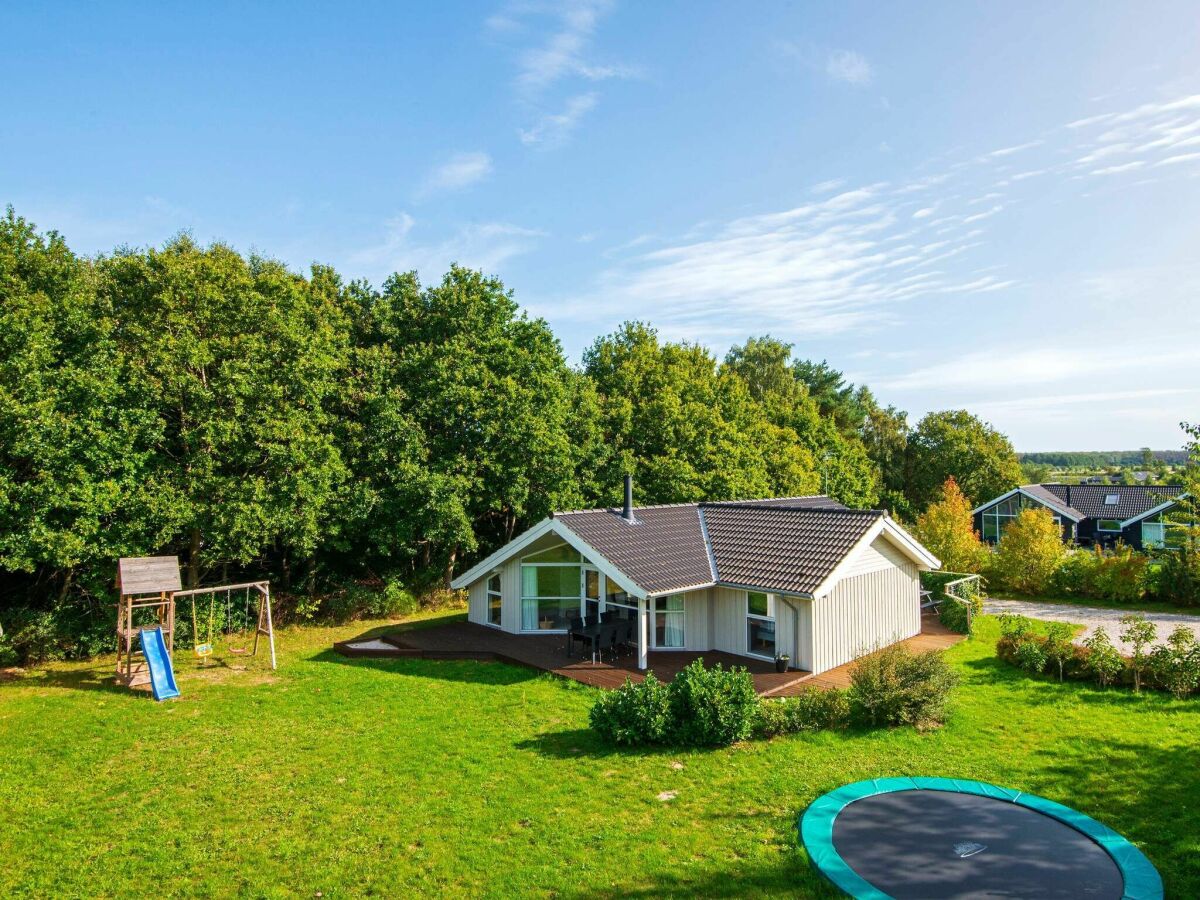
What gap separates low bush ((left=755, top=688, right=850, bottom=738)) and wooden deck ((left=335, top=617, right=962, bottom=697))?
3.95 feet

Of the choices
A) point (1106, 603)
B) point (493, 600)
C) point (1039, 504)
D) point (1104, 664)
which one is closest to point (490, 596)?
point (493, 600)

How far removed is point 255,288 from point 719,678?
60.1 ft

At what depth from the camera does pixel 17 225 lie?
18.6 m

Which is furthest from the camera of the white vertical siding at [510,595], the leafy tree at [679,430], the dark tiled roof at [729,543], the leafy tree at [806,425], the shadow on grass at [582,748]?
the leafy tree at [806,425]

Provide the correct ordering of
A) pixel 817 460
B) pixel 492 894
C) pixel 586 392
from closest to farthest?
pixel 492 894 < pixel 586 392 < pixel 817 460

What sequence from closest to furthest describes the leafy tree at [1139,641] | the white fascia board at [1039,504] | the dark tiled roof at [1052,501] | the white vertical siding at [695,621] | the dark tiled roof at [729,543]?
the leafy tree at [1139,641] < the dark tiled roof at [729,543] < the white vertical siding at [695,621] < the white fascia board at [1039,504] < the dark tiled roof at [1052,501]

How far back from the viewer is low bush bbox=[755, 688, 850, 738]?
11852 millimetres

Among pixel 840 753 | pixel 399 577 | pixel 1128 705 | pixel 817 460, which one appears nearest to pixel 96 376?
pixel 399 577

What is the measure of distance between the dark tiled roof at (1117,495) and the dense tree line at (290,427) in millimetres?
27843

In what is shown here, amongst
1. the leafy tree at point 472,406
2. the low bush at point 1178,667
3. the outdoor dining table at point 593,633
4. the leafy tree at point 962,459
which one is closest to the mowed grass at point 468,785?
the low bush at point 1178,667

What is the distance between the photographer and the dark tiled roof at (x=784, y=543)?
1563 centimetres

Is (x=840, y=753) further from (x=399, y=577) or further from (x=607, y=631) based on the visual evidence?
(x=399, y=577)

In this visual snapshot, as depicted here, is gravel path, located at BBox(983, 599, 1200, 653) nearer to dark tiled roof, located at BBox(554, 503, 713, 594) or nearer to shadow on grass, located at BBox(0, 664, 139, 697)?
dark tiled roof, located at BBox(554, 503, 713, 594)

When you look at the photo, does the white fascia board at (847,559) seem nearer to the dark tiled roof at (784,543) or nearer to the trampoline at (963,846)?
the dark tiled roof at (784,543)
